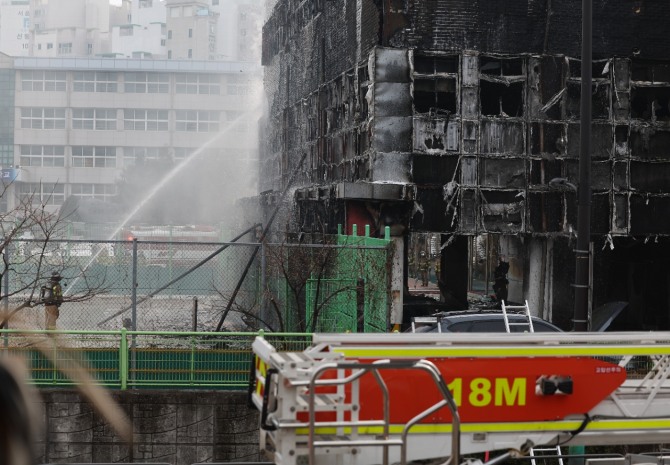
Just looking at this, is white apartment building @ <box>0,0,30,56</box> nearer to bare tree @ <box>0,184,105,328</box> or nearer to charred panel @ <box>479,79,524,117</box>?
bare tree @ <box>0,184,105,328</box>

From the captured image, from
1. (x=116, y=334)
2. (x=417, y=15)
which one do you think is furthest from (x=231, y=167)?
(x=116, y=334)

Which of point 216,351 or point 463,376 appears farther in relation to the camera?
point 216,351

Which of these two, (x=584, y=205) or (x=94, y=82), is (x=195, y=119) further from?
(x=584, y=205)

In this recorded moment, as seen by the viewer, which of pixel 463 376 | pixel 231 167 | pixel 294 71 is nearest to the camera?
pixel 463 376

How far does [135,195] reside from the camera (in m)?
85.6

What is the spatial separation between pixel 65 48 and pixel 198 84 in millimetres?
47526

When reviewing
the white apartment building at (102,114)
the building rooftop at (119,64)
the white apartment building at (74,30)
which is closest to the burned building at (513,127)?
the white apartment building at (102,114)

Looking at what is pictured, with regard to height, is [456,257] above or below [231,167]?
below

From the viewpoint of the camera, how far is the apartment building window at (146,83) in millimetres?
92688

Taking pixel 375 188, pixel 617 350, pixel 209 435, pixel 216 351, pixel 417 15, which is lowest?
pixel 209 435

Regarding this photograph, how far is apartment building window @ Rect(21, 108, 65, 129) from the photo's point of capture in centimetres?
9200

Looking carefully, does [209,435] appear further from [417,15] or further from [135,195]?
[135,195]

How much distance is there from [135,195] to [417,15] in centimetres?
6443

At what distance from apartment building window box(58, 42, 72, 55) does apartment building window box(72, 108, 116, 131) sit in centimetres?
4590
